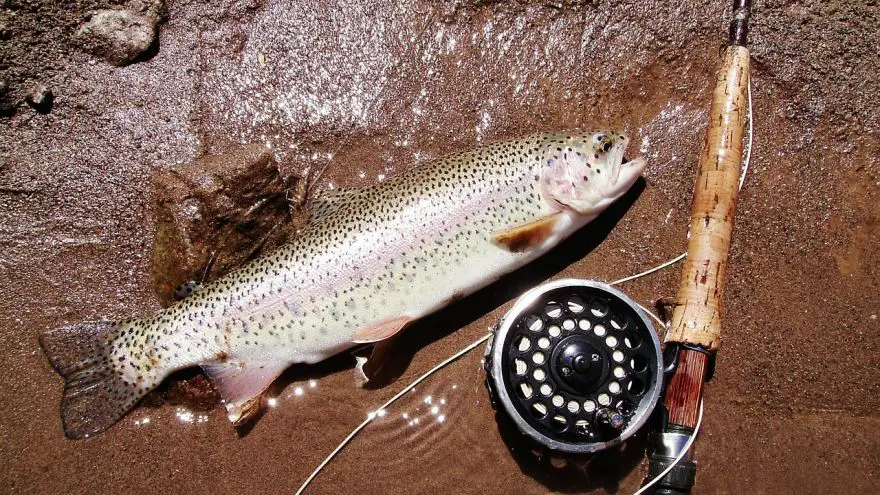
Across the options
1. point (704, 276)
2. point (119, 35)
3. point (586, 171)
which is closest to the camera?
point (704, 276)

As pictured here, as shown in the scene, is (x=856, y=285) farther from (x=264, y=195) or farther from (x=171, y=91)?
(x=171, y=91)

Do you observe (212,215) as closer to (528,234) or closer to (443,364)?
(443,364)

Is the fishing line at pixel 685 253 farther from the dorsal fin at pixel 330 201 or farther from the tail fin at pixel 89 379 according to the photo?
the tail fin at pixel 89 379

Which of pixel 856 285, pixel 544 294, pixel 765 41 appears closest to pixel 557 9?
pixel 765 41

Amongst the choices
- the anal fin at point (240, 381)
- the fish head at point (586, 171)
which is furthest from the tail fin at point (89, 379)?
the fish head at point (586, 171)

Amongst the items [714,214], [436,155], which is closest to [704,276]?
[714,214]

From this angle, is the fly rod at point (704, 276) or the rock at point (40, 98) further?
the rock at point (40, 98)

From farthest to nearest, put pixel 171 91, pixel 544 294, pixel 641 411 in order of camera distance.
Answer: pixel 171 91 → pixel 544 294 → pixel 641 411
